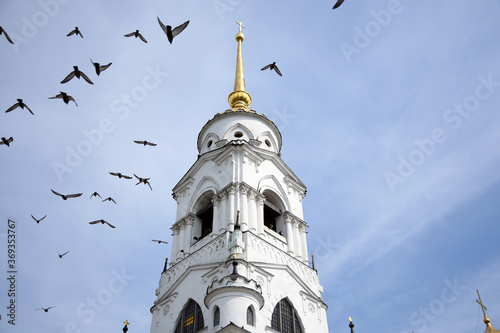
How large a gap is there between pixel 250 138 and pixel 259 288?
11.5m

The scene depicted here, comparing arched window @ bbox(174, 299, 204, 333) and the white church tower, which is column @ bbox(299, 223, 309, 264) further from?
arched window @ bbox(174, 299, 204, 333)

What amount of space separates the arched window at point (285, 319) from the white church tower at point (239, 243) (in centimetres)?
5

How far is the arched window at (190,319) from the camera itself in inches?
878

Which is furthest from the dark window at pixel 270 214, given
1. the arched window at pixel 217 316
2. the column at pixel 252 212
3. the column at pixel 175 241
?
the arched window at pixel 217 316

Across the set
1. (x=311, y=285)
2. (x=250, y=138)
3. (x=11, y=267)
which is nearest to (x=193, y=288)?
(x=311, y=285)

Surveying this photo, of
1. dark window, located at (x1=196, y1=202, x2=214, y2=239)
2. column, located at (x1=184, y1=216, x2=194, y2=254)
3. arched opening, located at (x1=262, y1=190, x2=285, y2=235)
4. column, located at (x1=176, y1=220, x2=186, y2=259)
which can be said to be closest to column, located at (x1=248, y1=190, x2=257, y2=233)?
arched opening, located at (x1=262, y1=190, x2=285, y2=235)

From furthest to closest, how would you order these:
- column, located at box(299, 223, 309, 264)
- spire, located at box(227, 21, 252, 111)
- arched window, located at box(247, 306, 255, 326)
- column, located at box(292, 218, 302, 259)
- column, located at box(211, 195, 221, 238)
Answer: spire, located at box(227, 21, 252, 111) < column, located at box(299, 223, 309, 264) < column, located at box(292, 218, 302, 259) < column, located at box(211, 195, 221, 238) < arched window, located at box(247, 306, 255, 326)

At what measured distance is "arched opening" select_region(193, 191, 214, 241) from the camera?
27906mm

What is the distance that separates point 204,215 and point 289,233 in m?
5.05

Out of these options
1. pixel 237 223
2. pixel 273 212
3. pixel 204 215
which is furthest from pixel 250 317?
pixel 273 212

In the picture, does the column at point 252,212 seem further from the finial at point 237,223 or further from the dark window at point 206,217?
the dark window at point 206,217

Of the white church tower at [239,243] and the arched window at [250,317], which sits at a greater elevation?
the white church tower at [239,243]

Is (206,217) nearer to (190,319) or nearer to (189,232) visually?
(189,232)

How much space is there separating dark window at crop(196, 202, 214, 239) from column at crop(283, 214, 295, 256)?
4179 mm
